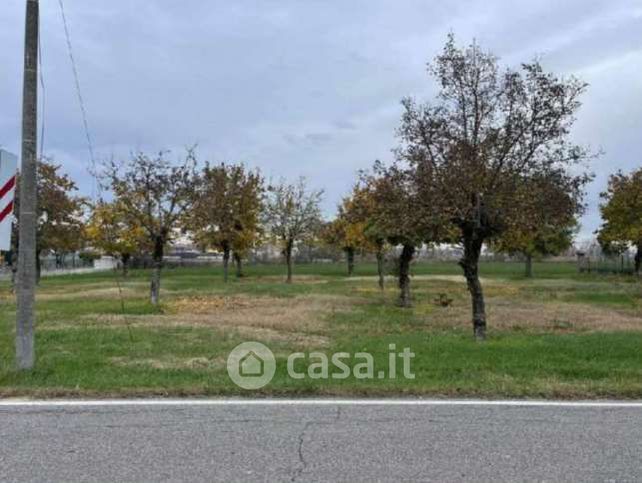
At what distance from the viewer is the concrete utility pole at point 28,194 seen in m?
8.31

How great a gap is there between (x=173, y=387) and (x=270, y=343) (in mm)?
4011

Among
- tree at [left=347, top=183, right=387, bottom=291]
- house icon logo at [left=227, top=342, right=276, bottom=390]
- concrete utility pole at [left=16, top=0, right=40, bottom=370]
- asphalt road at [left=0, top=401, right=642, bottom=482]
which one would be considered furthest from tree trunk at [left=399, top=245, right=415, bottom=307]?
asphalt road at [left=0, top=401, right=642, bottom=482]

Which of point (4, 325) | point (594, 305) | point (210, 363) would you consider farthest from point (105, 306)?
point (594, 305)

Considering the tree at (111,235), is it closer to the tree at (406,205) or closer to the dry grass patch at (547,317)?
the dry grass patch at (547,317)

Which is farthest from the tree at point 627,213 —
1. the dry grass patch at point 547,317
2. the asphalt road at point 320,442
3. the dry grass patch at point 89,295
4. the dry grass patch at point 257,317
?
the asphalt road at point 320,442

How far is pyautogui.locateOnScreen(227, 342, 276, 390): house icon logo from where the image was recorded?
783cm

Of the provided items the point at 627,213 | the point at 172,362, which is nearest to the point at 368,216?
the point at 172,362

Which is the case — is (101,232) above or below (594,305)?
above

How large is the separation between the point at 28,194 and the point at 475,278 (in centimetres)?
877

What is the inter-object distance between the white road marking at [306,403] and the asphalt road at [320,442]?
0.08 meters

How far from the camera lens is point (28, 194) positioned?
27.3 ft

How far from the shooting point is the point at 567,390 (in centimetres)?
744

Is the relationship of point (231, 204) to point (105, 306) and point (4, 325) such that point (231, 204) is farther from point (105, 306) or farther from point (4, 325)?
point (4, 325)

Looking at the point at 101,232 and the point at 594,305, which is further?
the point at 101,232
